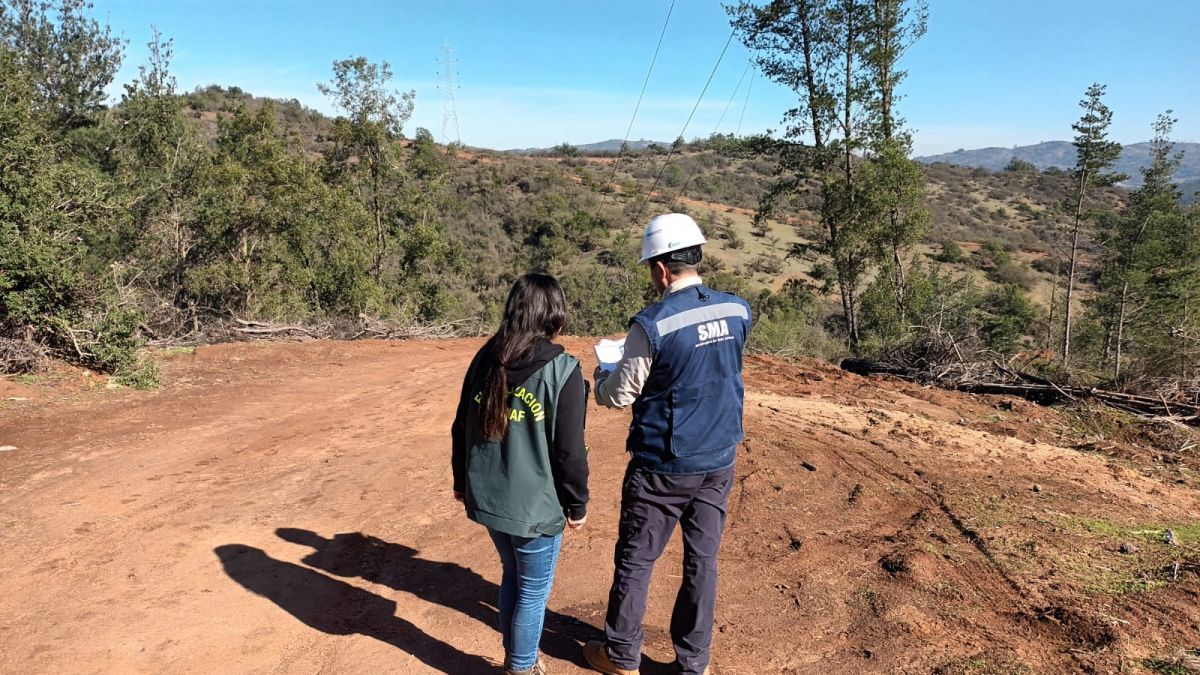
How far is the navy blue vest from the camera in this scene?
2.48m

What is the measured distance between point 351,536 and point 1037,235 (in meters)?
53.4

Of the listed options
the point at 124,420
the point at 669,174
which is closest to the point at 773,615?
the point at 124,420

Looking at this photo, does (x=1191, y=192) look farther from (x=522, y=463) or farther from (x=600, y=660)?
(x=522, y=463)

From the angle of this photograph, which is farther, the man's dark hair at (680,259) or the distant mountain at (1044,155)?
the distant mountain at (1044,155)

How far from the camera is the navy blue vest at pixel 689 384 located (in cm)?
248

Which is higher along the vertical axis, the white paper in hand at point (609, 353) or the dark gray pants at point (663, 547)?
the white paper in hand at point (609, 353)

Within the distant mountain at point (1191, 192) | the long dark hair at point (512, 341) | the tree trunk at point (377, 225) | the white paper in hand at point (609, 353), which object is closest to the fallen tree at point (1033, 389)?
the white paper in hand at point (609, 353)

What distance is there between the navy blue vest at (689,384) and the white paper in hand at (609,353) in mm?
171

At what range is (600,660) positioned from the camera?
2.88m

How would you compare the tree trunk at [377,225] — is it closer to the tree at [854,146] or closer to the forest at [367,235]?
the forest at [367,235]

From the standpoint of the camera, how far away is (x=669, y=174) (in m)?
51.4

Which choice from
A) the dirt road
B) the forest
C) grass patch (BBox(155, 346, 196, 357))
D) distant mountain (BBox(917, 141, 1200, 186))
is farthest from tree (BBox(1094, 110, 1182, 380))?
distant mountain (BBox(917, 141, 1200, 186))

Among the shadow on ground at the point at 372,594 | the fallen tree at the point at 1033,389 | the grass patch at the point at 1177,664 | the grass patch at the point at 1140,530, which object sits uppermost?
the shadow on ground at the point at 372,594

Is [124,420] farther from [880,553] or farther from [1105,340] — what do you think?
[1105,340]
